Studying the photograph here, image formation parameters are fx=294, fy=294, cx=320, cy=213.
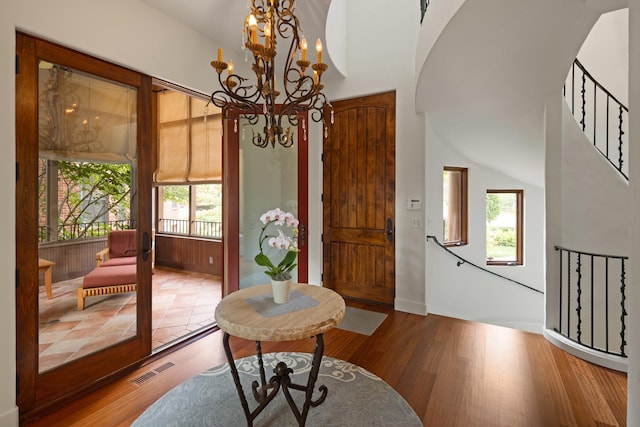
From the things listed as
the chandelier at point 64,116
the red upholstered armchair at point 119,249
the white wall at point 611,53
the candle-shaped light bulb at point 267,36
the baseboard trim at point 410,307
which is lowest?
the baseboard trim at point 410,307

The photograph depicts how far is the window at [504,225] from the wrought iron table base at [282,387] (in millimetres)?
4920

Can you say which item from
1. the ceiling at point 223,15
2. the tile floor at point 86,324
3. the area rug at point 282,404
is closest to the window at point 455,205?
the ceiling at point 223,15

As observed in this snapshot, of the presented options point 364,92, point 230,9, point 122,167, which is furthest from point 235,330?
point 364,92

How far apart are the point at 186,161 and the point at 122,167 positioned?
10.2ft

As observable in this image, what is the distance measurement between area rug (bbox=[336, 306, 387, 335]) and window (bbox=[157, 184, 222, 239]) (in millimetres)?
3167

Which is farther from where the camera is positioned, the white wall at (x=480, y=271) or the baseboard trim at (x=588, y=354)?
the white wall at (x=480, y=271)

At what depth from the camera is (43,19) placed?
1824 millimetres

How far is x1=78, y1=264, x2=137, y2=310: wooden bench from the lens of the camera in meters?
2.15

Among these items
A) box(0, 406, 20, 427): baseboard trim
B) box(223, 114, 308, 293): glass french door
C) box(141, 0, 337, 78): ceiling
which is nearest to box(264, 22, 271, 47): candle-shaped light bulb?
box(141, 0, 337, 78): ceiling

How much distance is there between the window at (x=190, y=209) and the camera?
5602 millimetres

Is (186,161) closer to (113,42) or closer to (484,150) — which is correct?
(113,42)

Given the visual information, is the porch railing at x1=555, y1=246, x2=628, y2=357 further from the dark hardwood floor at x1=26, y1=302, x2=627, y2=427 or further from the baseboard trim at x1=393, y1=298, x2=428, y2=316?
the baseboard trim at x1=393, y1=298, x2=428, y2=316

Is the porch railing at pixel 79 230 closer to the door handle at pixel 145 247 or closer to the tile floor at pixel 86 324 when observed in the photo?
the door handle at pixel 145 247

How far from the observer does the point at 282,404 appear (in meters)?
1.91
